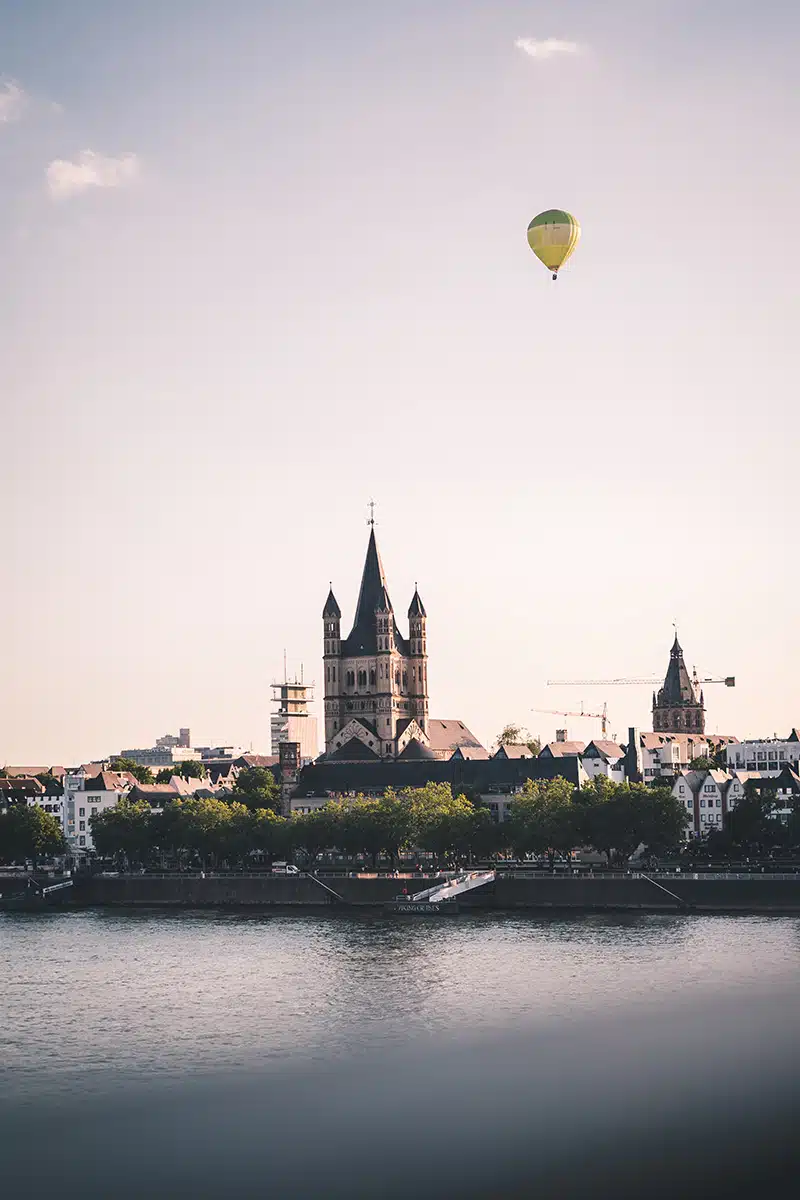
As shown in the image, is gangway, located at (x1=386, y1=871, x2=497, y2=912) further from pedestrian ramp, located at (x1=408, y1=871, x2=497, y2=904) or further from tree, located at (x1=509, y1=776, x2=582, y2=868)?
tree, located at (x1=509, y1=776, x2=582, y2=868)

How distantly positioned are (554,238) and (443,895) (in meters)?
58.8

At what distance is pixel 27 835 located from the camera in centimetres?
17700

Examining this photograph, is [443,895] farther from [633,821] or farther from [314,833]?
[314,833]

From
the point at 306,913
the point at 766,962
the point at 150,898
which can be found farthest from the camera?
the point at 150,898

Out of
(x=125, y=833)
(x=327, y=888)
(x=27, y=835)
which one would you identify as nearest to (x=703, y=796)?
(x=327, y=888)

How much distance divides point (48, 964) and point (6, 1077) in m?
34.3

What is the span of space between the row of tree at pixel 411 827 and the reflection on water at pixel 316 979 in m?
24.7

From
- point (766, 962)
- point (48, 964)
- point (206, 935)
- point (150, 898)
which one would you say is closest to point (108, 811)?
point (150, 898)

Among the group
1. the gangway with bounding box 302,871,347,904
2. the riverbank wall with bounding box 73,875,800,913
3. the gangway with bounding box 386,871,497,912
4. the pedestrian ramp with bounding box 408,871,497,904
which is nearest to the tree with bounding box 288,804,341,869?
the riverbank wall with bounding box 73,875,800,913

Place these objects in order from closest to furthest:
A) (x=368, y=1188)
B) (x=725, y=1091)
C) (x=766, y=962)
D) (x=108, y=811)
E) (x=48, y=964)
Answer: (x=368, y=1188)
(x=725, y=1091)
(x=766, y=962)
(x=48, y=964)
(x=108, y=811)

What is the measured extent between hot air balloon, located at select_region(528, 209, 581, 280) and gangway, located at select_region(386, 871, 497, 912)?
178ft

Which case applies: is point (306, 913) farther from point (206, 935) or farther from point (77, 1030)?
point (77, 1030)

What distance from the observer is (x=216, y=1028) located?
75750mm

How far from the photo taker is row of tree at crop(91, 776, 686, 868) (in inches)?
5674
